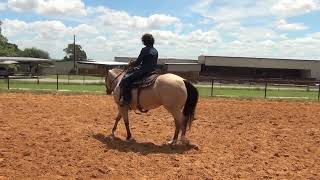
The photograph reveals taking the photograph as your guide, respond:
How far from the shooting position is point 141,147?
9.26 m

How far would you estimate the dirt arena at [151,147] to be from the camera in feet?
23.6

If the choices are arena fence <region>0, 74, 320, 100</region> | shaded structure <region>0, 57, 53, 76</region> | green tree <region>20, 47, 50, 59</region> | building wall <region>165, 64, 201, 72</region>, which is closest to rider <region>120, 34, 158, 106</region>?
arena fence <region>0, 74, 320, 100</region>

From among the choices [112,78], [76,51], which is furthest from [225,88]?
[76,51]

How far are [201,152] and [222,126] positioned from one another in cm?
→ 385

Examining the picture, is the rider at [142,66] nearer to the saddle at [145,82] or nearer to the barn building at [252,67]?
the saddle at [145,82]

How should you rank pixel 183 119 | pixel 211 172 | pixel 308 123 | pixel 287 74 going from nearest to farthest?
pixel 211 172, pixel 183 119, pixel 308 123, pixel 287 74

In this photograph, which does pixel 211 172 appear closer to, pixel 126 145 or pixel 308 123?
pixel 126 145

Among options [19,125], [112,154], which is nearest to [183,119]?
[112,154]

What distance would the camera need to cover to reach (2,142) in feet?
28.9

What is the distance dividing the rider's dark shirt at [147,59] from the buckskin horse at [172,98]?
13.7 inches

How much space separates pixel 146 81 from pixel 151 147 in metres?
1.42

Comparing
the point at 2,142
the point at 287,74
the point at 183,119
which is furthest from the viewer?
the point at 287,74

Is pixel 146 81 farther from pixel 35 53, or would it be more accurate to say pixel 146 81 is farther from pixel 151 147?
pixel 35 53

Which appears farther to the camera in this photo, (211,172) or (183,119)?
(183,119)
